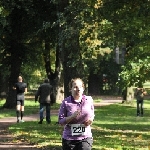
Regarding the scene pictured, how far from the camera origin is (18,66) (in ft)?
106

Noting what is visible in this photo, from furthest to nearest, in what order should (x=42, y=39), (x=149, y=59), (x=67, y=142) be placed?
1. (x=42, y=39)
2. (x=149, y=59)
3. (x=67, y=142)

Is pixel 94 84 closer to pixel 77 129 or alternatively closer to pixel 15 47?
pixel 15 47

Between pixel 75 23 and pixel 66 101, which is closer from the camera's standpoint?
pixel 66 101

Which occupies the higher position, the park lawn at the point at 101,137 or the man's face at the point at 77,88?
the man's face at the point at 77,88

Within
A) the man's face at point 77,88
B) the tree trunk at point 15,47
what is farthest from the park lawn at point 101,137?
the tree trunk at point 15,47

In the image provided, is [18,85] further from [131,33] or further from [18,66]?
[18,66]

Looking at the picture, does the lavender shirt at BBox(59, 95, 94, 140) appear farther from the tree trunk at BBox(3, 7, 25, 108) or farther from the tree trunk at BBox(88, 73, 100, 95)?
the tree trunk at BBox(88, 73, 100, 95)

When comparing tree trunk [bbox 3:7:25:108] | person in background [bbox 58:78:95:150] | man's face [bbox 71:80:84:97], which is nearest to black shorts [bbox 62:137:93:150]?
person in background [bbox 58:78:95:150]

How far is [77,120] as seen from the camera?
6.86 m

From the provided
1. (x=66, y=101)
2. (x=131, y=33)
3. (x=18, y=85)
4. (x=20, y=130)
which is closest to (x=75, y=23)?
(x=131, y=33)

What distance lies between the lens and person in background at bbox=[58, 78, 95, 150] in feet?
22.3

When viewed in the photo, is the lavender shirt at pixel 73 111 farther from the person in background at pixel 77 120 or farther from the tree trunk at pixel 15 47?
the tree trunk at pixel 15 47

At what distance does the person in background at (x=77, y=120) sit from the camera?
6.79 metres

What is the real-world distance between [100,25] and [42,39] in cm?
1605
